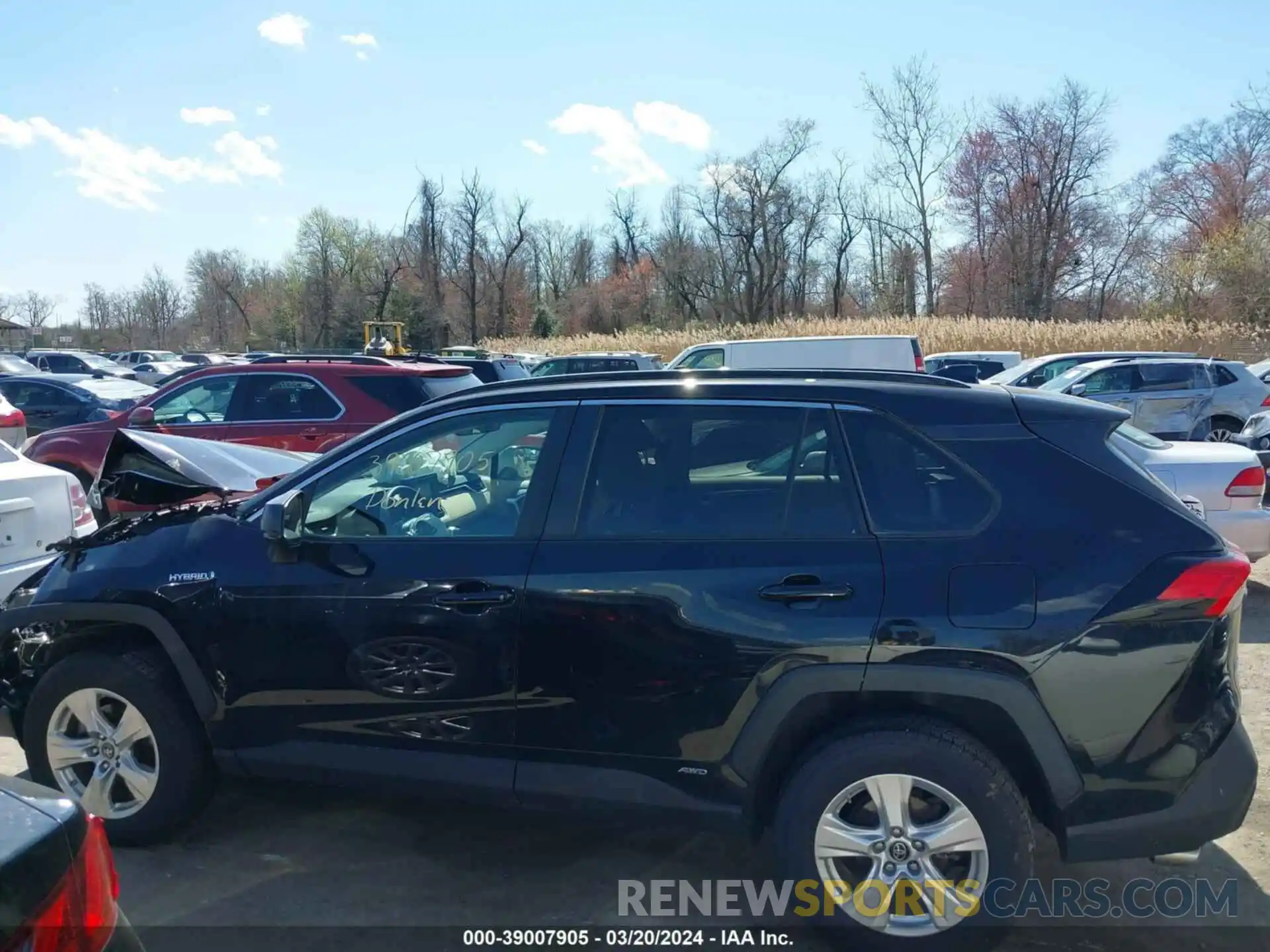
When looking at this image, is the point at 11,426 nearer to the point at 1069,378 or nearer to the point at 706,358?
the point at 706,358

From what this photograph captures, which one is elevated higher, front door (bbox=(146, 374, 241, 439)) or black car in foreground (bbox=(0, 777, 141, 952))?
front door (bbox=(146, 374, 241, 439))

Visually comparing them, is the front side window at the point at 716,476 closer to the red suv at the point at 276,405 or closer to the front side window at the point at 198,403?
the red suv at the point at 276,405

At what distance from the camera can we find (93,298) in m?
87.6

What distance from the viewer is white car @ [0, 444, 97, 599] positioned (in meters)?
5.37

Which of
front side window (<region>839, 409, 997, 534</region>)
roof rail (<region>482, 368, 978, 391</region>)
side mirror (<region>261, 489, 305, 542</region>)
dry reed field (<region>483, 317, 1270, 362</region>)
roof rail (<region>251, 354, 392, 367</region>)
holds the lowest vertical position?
side mirror (<region>261, 489, 305, 542</region>)

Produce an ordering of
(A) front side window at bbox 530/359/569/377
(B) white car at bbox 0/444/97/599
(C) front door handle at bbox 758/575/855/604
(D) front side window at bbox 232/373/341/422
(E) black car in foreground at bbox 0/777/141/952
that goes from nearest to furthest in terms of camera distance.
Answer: (E) black car in foreground at bbox 0/777/141/952, (C) front door handle at bbox 758/575/855/604, (B) white car at bbox 0/444/97/599, (D) front side window at bbox 232/373/341/422, (A) front side window at bbox 530/359/569/377

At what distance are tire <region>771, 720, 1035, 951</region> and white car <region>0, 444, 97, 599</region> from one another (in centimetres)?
415

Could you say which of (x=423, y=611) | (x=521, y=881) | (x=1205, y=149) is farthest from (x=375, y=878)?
(x=1205, y=149)

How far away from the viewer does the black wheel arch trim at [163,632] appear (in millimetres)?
3658

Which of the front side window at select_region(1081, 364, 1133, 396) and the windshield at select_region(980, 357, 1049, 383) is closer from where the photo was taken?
the front side window at select_region(1081, 364, 1133, 396)

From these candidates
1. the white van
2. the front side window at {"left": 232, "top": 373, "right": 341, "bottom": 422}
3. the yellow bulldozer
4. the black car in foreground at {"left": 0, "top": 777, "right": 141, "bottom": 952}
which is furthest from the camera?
the yellow bulldozer

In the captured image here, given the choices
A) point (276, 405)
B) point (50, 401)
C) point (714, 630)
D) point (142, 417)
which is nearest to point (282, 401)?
point (276, 405)

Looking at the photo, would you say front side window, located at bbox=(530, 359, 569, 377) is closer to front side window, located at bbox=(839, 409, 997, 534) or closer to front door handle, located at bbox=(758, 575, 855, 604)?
front side window, located at bbox=(839, 409, 997, 534)

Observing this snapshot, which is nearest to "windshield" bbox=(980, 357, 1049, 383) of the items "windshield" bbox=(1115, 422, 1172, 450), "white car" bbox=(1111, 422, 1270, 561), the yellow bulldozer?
"windshield" bbox=(1115, 422, 1172, 450)
